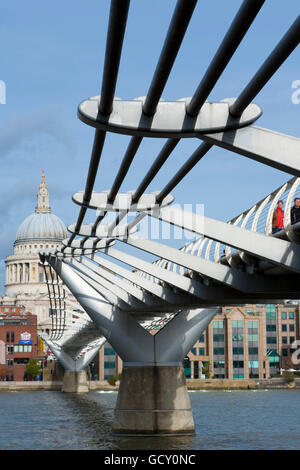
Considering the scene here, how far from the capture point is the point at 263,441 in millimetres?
32406

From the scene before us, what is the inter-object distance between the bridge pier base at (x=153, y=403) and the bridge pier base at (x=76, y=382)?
65.6 metres

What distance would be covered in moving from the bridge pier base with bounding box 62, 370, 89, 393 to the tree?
2817cm

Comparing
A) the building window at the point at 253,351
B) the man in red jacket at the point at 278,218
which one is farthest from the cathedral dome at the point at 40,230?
the man in red jacket at the point at 278,218

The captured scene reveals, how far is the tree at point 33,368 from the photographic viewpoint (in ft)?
415

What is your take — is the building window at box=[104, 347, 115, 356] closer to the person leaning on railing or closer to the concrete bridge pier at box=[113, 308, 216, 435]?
the concrete bridge pier at box=[113, 308, 216, 435]

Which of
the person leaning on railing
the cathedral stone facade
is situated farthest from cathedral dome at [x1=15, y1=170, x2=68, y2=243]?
the person leaning on railing

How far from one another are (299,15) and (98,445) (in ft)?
79.0

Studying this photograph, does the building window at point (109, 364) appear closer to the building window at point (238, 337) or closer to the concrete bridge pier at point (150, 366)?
the building window at point (238, 337)

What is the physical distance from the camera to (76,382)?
320 feet

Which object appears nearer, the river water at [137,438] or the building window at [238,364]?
the river water at [137,438]

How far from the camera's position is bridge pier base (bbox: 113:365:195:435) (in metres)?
31.2

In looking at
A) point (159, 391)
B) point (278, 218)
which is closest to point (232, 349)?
point (159, 391)

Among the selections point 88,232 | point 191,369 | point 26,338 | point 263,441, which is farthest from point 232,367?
Answer: point 88,232

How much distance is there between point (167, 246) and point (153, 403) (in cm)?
931
